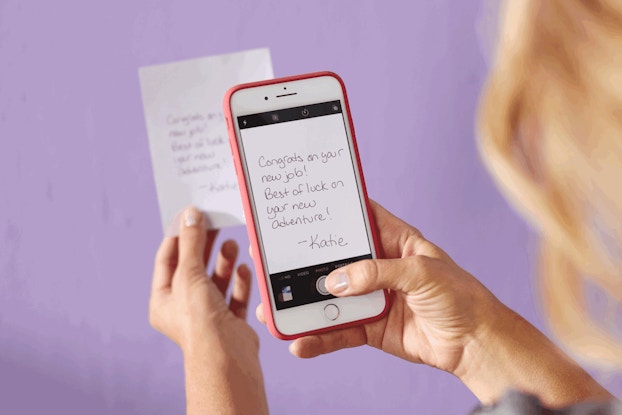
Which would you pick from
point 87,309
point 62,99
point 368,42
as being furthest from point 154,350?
point 368,42

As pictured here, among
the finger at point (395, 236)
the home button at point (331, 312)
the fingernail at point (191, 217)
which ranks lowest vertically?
the home button at point (331, 312)

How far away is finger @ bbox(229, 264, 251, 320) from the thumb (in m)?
0.27

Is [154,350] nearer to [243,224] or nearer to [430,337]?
[243,224]

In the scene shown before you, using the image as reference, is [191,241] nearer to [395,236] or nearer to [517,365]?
[395,236]

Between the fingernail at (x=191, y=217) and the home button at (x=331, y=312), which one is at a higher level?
the fingernail at (x=191, y=217)

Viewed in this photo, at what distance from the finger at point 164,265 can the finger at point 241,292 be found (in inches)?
3.1

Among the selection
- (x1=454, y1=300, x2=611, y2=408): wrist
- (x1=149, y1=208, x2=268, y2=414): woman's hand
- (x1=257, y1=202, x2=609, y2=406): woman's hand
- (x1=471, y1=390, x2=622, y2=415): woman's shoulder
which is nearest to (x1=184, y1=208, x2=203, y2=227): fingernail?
(x1=149, y1=208, x2=268, y2=414): woman's hand

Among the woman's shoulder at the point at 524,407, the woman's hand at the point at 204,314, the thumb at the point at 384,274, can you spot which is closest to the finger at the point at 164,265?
the woman's hand at the point at 204,314

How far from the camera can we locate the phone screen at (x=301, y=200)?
2.27ft

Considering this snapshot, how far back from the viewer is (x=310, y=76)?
0.73m

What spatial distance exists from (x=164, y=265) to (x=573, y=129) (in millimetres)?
517

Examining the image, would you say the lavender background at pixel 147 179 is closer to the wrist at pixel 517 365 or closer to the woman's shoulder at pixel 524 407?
the wrist at pixel 517 365

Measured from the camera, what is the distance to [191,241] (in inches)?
34.0

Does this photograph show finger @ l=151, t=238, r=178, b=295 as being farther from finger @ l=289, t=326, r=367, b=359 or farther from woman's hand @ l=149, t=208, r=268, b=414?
finger @ l=289, t=326, r=367, b=359
